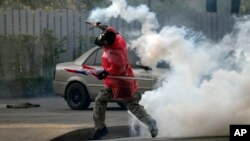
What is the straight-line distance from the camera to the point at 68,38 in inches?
969

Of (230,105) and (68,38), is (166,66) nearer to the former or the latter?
(230,105)

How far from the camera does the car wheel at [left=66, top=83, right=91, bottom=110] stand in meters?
17.6

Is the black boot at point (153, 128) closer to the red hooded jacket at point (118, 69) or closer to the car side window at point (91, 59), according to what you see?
the red hooded jacket at point (118, 69)

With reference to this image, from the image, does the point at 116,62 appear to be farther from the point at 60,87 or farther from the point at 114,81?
the point at 60,87

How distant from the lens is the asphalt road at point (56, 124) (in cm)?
1202

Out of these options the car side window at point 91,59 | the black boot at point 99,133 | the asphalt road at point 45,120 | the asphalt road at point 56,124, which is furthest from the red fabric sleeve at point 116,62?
the car side window at point 91,59

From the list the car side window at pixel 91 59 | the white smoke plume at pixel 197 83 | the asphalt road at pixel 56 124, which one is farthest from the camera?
the car side window at pixel 91 59

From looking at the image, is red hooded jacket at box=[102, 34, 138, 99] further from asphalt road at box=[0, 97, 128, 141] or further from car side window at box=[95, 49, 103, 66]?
car side window at box=[95, 49, 103, 66]

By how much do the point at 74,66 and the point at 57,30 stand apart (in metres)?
7.03

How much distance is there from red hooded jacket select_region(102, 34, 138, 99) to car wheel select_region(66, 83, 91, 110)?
592cm

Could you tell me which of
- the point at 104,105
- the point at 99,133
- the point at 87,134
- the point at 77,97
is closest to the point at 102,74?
the point at 104,105

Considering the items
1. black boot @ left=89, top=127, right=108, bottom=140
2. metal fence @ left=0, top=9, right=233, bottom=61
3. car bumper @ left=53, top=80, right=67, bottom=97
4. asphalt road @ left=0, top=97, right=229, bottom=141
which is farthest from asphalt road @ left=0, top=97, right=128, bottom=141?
metal fence @ left=0, top=9, right=233, bottom=61

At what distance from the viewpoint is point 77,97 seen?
17781 mm

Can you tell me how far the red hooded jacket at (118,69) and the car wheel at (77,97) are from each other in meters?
5.92
